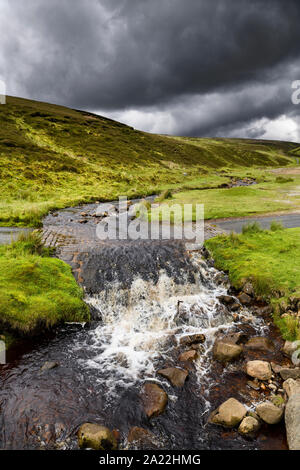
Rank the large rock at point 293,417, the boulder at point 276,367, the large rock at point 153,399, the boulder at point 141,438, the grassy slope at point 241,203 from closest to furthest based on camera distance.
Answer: the large rock at point 293,417 < the boulder at point 141,438 < the large rock at point 153,399 < the boulder at point 276,367 < the grassy slope at point 241,203

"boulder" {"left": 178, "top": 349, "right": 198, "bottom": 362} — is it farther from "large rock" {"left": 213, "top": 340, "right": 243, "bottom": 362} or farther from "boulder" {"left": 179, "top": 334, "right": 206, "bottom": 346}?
"large rock" {"left": 213, "top": 340, "right": 243, "bottom": 362}

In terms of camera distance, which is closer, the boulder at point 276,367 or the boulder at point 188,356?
the boulder at point 276,367

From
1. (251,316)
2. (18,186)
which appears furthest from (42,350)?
(18,186)

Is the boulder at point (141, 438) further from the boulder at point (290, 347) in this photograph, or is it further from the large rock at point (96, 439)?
the boulder at point (290, 347)

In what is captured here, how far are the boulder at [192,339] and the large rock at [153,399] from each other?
8.18 feet

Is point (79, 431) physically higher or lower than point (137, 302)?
lower

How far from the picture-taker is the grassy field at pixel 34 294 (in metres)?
10.3

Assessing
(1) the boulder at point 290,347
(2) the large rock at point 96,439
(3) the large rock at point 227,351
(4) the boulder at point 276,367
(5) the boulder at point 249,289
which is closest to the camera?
(2) the large rock at point 96,439

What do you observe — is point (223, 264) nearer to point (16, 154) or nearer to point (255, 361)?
point (255, 361)

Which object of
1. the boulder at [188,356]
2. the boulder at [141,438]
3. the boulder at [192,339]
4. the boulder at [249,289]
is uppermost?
the boulder at [249,289]

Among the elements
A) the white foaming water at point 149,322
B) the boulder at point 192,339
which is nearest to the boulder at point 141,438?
the white foaming water at point 149,322

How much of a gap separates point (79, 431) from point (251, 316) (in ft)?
28.3
